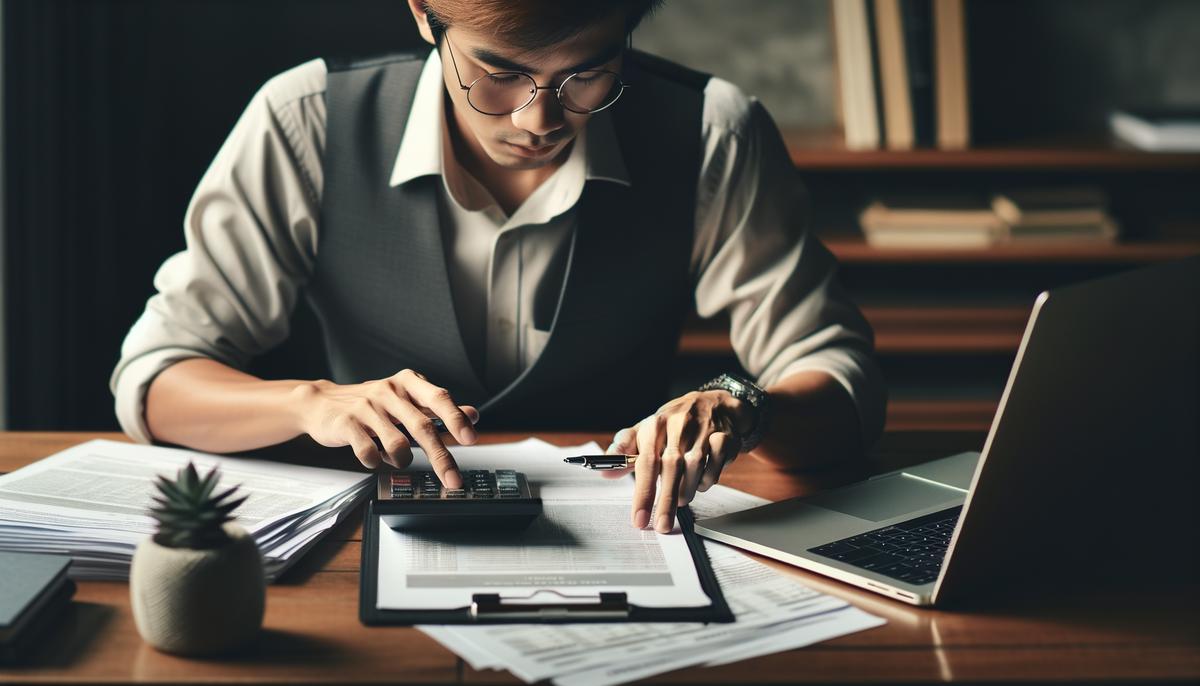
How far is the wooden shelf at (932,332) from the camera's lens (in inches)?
97.5

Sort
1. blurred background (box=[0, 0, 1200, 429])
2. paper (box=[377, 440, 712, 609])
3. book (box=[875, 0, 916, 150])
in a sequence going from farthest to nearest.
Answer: book (box=[875, 0, 916, 150])
blurred background (box=[0, 0, 1200, 429])
paper (box=[377, 440, 712, 609])

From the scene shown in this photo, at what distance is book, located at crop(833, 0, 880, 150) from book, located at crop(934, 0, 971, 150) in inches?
5.3

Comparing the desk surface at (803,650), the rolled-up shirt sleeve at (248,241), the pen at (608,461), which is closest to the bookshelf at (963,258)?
the rolled-up shirt sleeve at (248,241)

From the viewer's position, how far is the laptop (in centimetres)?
82

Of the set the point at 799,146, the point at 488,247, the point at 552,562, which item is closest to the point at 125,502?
the point at 552,562

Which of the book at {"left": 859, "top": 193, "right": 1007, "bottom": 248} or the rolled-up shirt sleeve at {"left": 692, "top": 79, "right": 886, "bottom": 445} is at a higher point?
the rolled-up shirt sleeve at {"left": 692, "top": 79, "right": 886, "bottom": 445}

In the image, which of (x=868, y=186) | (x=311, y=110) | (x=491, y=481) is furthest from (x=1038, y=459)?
(x=868, y=186)

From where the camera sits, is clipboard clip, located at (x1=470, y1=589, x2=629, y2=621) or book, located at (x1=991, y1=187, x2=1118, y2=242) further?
book, located at (x1=991, y1=187, x2=1118, y2=242)

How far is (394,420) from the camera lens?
1076mm

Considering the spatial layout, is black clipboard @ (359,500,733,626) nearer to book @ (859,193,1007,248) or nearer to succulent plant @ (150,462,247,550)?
succulent plant @ (150,462,247,550)

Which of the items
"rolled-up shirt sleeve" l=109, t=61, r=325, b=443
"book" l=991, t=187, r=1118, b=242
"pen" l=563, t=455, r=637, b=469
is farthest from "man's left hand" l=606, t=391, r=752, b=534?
"book" l=991, t=187, r=1118, b=242

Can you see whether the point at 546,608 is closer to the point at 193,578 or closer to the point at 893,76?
the point at 193,578

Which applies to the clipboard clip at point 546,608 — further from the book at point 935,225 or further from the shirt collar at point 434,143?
the book at point 935,225

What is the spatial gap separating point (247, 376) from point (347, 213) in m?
0.27
